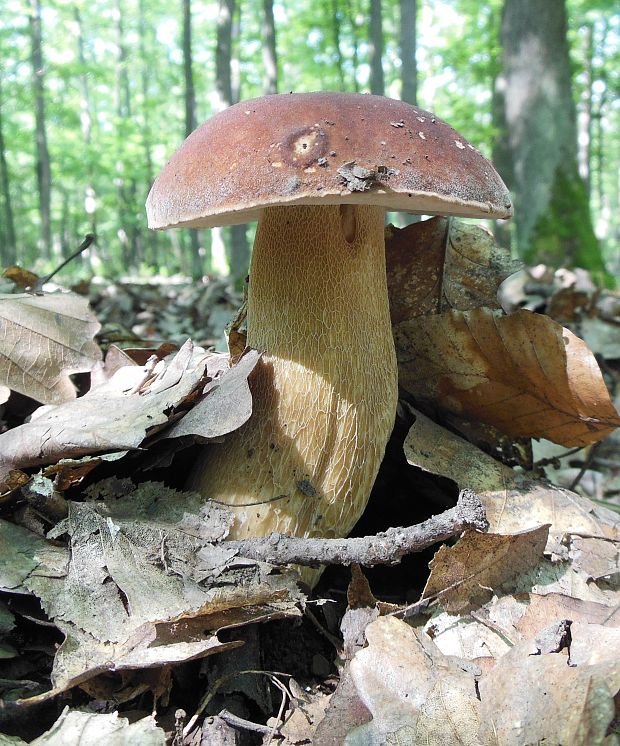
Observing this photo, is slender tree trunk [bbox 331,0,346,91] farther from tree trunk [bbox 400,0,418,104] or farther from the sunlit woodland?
the sunlit woodland

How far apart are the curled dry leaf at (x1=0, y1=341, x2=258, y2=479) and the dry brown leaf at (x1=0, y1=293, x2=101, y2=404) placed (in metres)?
0.13

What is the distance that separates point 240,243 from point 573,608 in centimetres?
Answer: 908

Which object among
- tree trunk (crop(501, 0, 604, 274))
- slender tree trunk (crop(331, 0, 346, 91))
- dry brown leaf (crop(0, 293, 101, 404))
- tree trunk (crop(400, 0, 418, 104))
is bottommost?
dry brown leaf (crop(0, 293, 101, 404))

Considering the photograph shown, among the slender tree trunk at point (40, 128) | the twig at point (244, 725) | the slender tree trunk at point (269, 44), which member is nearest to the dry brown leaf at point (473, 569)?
the twig at point (244, 725)

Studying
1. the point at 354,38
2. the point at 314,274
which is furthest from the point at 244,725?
the point at 354,38

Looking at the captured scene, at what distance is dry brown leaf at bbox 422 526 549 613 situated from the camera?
4.75 feet

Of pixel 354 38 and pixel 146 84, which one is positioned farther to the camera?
pixel 146 84

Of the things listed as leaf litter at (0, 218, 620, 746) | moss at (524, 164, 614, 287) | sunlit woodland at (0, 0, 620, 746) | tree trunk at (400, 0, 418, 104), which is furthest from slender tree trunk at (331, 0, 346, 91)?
leaf litter at (0, 218, 620, 746)

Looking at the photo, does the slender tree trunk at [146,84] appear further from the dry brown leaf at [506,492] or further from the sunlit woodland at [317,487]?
the dry brown leaf at [506,492]

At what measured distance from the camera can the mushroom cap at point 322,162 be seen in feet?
4.40

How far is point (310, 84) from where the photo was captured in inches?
827

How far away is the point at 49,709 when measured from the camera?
1.12m

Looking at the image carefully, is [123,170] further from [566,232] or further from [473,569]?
[473,569]

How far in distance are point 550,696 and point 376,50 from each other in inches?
420
